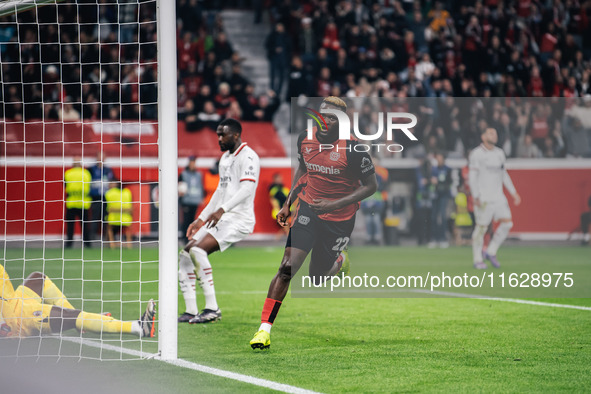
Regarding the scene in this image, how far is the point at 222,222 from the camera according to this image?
8812mm

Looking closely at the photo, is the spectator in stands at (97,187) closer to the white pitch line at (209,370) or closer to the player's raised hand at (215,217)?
the player's raised hand at (215,217)

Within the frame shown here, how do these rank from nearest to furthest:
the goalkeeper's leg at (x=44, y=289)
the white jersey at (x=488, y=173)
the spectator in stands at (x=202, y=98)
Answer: the goalkeeper's leg at (x=44, y=289), the white jersey at (x=488, y=173), the spectator in stands at (x=202, y=98)

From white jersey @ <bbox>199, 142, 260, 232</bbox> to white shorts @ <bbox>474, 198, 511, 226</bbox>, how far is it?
6.68m

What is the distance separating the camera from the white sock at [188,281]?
8656mm

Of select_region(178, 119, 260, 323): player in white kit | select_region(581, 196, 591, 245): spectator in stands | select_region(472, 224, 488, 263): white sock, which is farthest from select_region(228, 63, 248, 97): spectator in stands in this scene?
Result: select_region(178, 119, 260, 323): player in white kit

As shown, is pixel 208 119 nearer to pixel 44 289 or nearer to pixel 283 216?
pixel 44 289

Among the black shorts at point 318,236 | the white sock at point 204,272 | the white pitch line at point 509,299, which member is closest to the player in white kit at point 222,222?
the white sock at point 204,272

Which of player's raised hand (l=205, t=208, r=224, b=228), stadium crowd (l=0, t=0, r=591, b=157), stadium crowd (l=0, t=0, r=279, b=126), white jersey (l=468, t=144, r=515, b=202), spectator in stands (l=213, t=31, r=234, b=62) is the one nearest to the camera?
player's raised hand (l=205, t=208, r=224, b=228)

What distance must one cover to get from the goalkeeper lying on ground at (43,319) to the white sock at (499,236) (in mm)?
8910

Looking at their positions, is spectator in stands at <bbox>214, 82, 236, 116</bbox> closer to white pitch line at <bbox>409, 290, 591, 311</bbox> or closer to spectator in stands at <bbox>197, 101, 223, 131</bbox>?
spectator in stands at <bbox>197, 101, 223, 131</bbox>

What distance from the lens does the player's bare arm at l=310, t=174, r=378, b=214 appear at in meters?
7.16

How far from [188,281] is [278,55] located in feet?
48.9

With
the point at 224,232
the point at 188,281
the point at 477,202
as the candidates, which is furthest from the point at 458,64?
the point at 188,281

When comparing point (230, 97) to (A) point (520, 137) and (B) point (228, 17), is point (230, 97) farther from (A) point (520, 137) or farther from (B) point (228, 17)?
(A) point (520, 137)
